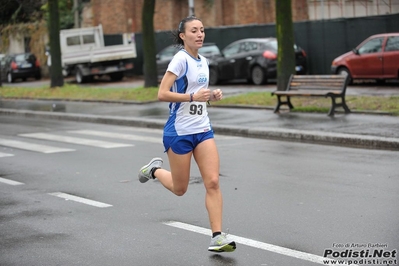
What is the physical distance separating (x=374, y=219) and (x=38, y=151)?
25.5 feet

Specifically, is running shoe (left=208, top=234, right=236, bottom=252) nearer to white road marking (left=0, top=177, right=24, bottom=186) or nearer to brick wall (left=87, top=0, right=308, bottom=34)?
white road marking (left=0, top=177, right=24, bottom=186)

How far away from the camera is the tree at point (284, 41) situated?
20.2 m

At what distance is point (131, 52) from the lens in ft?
128

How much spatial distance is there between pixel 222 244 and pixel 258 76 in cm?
2292

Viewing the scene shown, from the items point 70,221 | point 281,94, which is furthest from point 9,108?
→ point 70,221

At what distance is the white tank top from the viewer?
675cm

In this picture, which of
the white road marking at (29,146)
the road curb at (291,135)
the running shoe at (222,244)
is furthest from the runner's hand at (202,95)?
the white road marking at (29,146)

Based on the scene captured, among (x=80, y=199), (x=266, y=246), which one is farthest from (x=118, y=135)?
(x=266, y=246)

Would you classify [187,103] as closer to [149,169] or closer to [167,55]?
[149,169]

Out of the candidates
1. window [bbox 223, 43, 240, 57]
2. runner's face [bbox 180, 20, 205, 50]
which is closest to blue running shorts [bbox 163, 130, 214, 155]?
runner's face [bbox 180, 20, 205, 50]

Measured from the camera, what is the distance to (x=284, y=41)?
20375 millimetres

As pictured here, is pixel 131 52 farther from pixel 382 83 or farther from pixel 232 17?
pixel 382 83

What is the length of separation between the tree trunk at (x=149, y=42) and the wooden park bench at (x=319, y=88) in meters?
7.85

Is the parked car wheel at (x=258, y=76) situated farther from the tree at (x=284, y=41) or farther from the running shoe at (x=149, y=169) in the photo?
the running shoe at (x=149, y=169)
